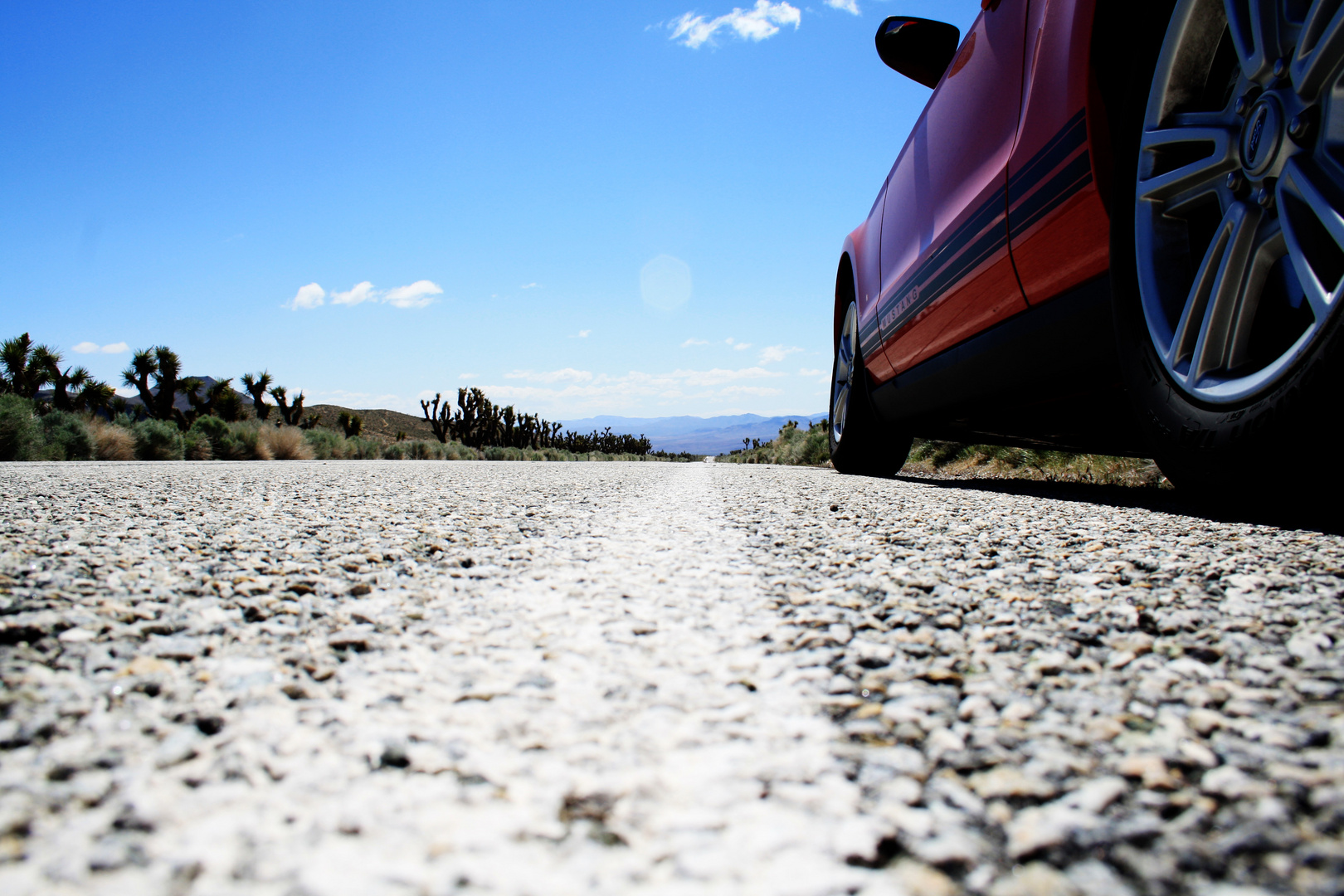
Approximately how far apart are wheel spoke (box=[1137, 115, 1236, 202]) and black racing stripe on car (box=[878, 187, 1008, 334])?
777 mm

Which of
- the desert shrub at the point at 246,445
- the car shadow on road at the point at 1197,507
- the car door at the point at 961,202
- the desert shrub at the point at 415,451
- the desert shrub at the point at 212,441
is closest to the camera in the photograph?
the car shadow on road at the point at 1197,507

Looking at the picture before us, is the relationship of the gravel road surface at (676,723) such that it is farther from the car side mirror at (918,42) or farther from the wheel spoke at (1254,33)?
the car side mirror at (918,42)

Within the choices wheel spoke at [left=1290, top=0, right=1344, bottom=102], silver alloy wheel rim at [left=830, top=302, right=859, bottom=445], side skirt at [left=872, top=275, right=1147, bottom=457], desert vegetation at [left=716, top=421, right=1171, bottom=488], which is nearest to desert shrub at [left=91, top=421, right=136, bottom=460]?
silver alloy wheel rim at [left=830, top=302, right=859, bottom=445]

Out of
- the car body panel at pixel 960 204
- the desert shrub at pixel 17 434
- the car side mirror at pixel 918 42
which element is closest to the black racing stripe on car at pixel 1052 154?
the car body panel at pixel 960 204

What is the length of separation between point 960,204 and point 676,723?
343 centimetres

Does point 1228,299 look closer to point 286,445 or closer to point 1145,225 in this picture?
point 1145,225

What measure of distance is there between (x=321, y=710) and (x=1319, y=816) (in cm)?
114

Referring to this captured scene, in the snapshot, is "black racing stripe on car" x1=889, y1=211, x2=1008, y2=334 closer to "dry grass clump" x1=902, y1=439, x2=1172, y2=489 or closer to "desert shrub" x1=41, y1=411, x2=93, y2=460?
"dry grass clump" x1=902, y1=439, x2=1172, y2=489

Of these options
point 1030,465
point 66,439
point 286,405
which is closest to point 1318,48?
point 1030,465

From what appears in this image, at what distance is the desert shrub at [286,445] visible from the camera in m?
14.8

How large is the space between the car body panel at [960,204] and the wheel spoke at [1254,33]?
1.05m

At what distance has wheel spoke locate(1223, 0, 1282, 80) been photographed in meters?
1.91

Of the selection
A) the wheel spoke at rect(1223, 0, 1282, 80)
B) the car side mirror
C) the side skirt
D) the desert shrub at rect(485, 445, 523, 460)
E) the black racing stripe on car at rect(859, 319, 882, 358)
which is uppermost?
the car side mirror

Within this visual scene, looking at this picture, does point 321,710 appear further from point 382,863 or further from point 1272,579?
point 1272,579
